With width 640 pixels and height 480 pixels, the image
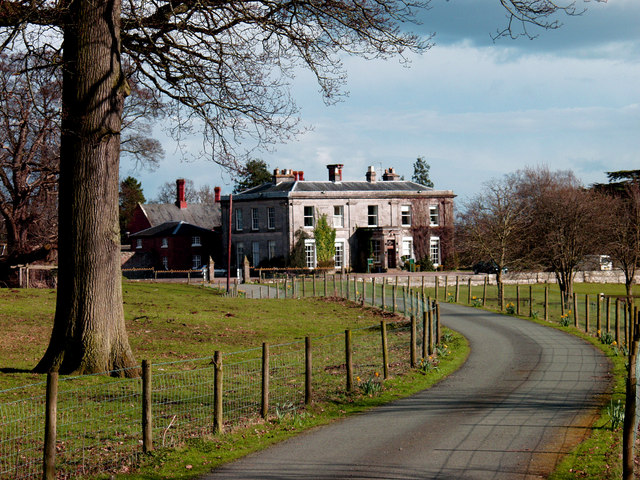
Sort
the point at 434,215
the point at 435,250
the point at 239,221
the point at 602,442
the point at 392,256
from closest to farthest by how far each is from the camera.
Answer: the point at 602,442
the point at 392,256
the point at 239,221
the point at 435,250
the point at 434,215

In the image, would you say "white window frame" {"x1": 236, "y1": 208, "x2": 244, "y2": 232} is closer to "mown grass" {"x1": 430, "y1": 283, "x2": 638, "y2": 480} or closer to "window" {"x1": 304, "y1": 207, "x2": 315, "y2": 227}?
"window" {"x1": 304, "y1": 207, "x2": 315, "y2": 227}

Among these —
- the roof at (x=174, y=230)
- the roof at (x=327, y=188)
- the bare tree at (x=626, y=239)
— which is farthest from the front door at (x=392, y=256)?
the bare tree at (x=626, y=239)

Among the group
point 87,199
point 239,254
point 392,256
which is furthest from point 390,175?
point 87,199

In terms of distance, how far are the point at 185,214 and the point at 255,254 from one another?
18390 millimetres

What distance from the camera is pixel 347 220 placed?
69.2 metres

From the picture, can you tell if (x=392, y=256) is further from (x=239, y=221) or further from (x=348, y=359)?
(x=348, y=359)

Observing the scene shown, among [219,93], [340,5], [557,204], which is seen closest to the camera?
[340,5]

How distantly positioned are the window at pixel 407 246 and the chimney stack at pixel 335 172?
29.0ft

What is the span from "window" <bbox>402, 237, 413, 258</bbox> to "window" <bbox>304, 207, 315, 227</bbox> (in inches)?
359

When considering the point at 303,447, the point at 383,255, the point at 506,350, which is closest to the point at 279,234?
the point at 383,255

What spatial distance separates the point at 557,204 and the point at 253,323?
27566mm

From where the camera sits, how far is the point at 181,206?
8494 cm

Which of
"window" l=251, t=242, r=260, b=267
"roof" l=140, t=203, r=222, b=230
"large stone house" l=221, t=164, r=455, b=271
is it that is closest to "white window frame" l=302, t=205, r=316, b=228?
"large stone house" l=221, t=164, r=455, b=271

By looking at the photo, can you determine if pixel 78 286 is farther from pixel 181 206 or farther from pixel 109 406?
pixel 181 206
